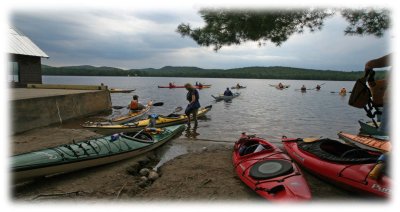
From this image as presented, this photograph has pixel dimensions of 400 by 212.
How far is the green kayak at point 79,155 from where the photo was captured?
6.51 metres

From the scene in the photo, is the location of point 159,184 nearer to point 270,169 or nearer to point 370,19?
point 270,169

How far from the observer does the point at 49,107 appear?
50.2ft

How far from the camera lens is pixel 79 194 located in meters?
6.19

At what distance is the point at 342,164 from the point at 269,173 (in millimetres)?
1959

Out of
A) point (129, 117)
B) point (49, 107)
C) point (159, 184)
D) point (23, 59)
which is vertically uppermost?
point (23, 59)

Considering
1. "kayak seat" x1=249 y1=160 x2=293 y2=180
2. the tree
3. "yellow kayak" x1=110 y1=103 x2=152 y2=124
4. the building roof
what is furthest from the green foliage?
the building roof

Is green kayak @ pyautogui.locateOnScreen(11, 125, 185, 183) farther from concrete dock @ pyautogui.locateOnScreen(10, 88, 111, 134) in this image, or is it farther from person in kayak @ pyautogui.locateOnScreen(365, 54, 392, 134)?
person in kayak @ pyautogui.locateOnScreen(365, 54, 392, 134)

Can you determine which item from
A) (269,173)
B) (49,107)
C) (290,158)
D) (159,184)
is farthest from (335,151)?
(49,107)

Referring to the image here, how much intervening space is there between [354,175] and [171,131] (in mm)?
7870

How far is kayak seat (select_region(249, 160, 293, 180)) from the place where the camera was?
6367mm

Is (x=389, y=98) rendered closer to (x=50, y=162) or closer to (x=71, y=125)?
(x=50, y=162)

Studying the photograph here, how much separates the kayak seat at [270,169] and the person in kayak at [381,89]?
7.75 ft

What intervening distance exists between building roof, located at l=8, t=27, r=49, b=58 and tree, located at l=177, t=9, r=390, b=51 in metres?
18.5

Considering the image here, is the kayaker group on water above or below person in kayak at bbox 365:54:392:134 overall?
below
